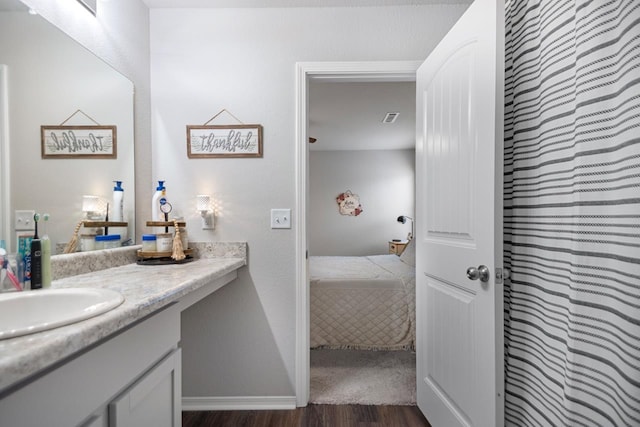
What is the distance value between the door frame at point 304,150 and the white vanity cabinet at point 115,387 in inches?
34.2

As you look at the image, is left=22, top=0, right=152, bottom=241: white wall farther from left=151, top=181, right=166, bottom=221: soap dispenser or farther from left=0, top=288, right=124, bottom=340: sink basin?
left=0, top=288, right=124, bottom=340: sink basin

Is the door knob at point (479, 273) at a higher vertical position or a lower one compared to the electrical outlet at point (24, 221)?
lower

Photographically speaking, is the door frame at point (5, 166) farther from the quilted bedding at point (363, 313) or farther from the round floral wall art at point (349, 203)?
the round floral wall art at point (349, 203)

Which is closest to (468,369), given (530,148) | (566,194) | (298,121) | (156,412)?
(566,194)

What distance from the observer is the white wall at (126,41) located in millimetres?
1381

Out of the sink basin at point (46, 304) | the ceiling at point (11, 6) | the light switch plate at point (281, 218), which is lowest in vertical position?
the sink basin at point (46, 304)

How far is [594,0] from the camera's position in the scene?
89 centimetres

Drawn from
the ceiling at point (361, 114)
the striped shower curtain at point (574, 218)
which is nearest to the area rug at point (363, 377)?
the striped shower curtain at point (574, 218)

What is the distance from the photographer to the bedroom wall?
19.2ft

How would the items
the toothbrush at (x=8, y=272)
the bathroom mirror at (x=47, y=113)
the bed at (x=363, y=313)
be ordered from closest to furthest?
the toothbrush at (x=8, y=272)
the bathroom mirror at (x=47, y=113)
the bed at (x=363, y=313)

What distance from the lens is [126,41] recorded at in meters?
1.75

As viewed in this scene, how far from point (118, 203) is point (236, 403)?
1308mm

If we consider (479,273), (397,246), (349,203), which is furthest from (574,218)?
(349,203)

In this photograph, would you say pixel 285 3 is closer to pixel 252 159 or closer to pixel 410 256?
pixel 252 159
